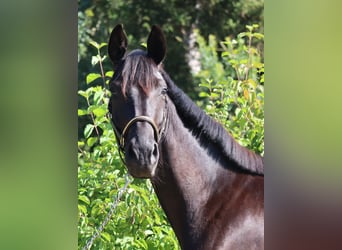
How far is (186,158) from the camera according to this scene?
2.70m

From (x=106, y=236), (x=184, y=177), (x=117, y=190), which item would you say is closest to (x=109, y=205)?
(x=117, y=190)

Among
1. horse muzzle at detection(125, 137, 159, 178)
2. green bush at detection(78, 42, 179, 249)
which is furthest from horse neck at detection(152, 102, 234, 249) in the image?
green bush at detection(78, 42, 179, 249)

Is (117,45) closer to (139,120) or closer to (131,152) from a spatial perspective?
(139,120)

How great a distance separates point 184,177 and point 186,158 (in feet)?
0.27

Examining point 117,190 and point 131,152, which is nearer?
point 131,152

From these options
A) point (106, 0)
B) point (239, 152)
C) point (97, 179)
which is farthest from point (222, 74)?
point (239, 152)

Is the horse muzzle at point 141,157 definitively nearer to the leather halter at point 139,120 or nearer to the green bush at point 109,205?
the leather halter at point 139,120

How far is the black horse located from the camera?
8.26 ft

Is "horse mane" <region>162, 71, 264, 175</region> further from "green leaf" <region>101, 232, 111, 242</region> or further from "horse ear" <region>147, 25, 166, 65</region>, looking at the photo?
"green leaf" <region>101, 232, 111, 242</region>

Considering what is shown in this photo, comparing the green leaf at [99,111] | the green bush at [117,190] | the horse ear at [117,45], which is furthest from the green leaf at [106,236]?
the horse ear at [117,45]

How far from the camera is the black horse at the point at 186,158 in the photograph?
2518 millimetres

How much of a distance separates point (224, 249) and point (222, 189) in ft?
0.90

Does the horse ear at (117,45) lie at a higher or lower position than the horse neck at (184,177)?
higher
